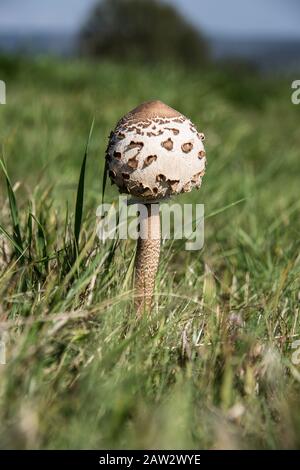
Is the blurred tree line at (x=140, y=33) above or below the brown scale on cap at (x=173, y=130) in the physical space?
above

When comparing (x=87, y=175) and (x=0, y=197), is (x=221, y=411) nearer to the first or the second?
(x=0, y=197)

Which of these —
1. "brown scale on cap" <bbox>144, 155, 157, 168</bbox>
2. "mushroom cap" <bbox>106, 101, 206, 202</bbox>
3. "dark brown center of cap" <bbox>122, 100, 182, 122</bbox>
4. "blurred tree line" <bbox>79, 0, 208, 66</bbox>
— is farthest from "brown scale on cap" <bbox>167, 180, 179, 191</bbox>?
"blurred tree line" <bbox>79, 0, 208, 66</bbox>

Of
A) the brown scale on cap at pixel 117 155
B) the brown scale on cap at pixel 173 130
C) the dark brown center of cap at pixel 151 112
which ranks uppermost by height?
the dark brown center of cap at pixel 151 112

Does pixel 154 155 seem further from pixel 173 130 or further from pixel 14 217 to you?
pixel 14 217

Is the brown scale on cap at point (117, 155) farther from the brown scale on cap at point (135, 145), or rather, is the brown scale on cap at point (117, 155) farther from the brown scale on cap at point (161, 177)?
the brown scale on cap at point (161, 177)

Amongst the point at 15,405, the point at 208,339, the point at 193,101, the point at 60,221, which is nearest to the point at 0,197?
the point at 60,221

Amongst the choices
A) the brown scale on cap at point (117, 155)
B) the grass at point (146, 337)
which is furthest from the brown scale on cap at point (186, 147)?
the grass at point (146, 337)

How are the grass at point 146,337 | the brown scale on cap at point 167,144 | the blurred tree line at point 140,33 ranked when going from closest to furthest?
1. the grass at point 146,337
2. the brown scale on cap at point 167,144
3. the blurred tree line at point 140,33
